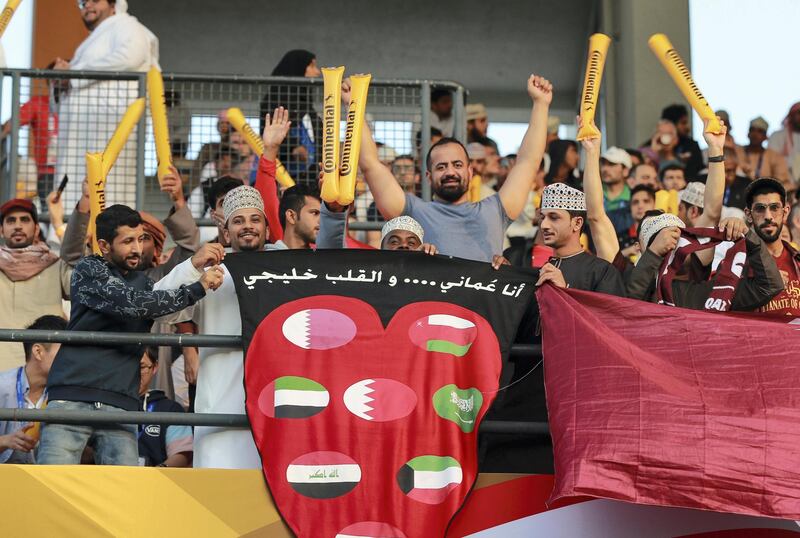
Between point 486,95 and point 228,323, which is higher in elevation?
point 486,95

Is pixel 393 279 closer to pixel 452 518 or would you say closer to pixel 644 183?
pixel 452 518

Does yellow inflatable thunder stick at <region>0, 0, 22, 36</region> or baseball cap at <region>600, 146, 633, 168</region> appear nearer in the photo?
yellow inflatable thunder stick at <region>0, 0, 22, 36</region>

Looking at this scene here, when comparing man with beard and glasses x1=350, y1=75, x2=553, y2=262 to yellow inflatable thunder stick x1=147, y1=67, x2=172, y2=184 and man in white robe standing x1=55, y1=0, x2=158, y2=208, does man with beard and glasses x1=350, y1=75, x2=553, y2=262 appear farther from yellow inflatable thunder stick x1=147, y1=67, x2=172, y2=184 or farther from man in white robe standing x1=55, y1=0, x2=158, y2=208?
man in white robe standing x1=55, y1=0, x2=158, y2=208

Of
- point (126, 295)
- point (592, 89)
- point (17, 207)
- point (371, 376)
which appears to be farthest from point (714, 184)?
Answer: point (17, 207)

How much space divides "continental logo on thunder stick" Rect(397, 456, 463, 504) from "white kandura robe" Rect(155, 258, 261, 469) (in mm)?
720

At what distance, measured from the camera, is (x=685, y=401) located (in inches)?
259

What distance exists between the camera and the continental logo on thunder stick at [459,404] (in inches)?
269

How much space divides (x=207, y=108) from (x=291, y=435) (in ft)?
16.4

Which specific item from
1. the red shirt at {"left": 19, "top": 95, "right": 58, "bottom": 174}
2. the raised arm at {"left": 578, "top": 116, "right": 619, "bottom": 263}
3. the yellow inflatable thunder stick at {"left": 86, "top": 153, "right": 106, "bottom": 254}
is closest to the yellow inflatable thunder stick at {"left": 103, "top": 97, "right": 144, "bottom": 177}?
the yellow inflatable thunder stick at {"left": 86, "top": 153, "right": 106, "bottom": 254}

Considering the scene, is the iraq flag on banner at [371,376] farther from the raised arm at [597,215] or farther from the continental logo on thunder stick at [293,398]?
the raised arm at [597,215]

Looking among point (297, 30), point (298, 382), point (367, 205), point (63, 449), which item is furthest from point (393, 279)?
point (297, 30)

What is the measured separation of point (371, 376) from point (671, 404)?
134cm

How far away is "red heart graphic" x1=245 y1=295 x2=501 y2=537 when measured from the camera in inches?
263

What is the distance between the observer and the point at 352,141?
740 cm
